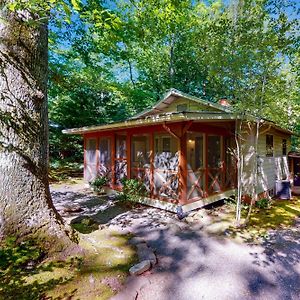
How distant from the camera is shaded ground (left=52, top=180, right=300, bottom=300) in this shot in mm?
2900

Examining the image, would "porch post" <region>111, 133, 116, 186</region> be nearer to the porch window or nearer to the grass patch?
the porch window

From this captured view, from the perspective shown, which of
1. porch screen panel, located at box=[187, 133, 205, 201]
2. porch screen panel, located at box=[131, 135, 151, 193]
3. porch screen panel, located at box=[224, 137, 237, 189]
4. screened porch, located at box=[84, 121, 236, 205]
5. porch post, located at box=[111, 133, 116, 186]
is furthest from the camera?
porch post, located at box=[111, 133, 116, 186]

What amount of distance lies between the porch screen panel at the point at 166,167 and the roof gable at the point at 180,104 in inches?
102

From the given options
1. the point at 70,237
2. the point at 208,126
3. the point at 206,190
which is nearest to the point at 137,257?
the point at 70,237

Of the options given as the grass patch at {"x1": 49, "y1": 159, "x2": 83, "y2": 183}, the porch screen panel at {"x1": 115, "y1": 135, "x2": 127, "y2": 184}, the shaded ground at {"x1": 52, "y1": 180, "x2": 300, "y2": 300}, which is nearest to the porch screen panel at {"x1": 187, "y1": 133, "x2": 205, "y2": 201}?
the shaded ground at {"x1": 52, "y1": 180, "x2": 300, "y2": 300}

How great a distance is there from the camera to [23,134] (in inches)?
124

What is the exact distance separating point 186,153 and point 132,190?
2214 millimetres

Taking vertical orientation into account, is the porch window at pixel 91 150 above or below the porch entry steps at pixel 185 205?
above

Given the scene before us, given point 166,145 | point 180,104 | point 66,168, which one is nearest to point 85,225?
point 166,145

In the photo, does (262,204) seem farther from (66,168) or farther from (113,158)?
(66,168)

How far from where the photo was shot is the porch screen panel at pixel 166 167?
616 centimetres

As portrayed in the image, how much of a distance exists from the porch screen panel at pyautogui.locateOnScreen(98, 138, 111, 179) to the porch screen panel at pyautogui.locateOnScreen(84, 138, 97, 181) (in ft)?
1.34

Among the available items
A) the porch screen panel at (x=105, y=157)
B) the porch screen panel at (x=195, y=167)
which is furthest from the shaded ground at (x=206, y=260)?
the porch screen panel at (x=105, y=157)

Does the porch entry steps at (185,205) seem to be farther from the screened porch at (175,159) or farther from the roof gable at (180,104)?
the roof gable at (180,104)
